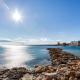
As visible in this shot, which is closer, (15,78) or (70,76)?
(70,76)

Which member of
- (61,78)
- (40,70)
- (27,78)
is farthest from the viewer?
(40,70)

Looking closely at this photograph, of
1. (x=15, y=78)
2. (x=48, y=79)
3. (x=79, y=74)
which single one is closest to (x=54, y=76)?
(x=48, y=79)

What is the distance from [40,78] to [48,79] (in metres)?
1.04

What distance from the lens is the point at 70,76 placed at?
16.6 metres

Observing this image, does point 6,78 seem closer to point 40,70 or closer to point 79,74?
point 40,70

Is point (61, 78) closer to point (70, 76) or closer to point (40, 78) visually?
point (70, 76)

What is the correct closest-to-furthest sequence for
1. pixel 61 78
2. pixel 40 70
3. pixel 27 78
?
pixel 61 78, pixel 27 78, pixel 40 70

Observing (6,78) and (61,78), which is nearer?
(61,78)

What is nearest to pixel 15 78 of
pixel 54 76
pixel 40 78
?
pixel 40 78

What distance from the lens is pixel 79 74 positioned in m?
16.6

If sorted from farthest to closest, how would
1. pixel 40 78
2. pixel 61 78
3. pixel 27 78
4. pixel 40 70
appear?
pixel 40 70, pixel 27 78, pixel 40 78, pixel 61 78

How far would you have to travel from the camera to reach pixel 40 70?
903 inches

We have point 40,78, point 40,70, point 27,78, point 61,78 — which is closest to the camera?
point 61,78

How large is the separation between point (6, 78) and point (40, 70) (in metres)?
5.71
